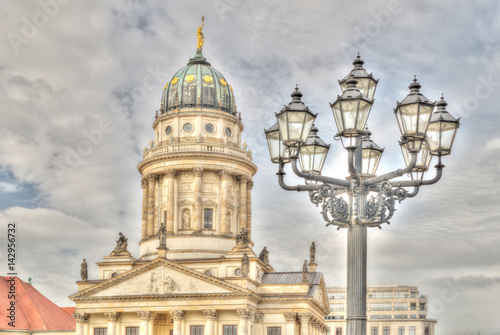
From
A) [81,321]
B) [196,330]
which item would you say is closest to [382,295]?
[196,330]

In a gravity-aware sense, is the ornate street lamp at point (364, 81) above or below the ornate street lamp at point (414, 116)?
above

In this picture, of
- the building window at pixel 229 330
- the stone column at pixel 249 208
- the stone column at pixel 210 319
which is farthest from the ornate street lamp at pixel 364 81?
the stone column at pixel 249 208

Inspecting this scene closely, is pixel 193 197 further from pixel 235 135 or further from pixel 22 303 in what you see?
pixel 22 303

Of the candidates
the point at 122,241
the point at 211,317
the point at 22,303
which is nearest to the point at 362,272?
the point at 211,317

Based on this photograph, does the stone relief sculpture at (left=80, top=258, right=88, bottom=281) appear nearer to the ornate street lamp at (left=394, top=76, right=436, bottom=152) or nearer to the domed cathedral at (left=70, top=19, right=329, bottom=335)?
the domed cathedral at (left=70, top=19, right=329, bottom=335)

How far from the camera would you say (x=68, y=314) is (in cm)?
9038

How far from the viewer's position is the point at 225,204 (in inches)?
2958

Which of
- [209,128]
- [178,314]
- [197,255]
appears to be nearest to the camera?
[178,314]

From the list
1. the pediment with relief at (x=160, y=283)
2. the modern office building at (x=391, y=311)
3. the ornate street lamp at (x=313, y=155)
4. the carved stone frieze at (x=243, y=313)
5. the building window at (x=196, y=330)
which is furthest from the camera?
the modern office building at (x=391, y=311)

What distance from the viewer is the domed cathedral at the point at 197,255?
6531 cm

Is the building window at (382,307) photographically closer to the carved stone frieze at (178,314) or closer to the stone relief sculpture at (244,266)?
the stone relief sculpture at (244,266)

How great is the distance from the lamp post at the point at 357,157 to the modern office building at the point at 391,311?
12397 cm

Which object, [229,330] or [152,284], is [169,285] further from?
[229,330]

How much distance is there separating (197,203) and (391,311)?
78716 millimetres
